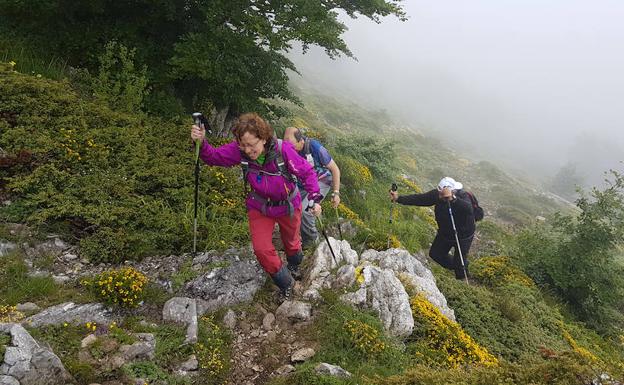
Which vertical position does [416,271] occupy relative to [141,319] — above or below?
above

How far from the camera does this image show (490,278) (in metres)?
11.3

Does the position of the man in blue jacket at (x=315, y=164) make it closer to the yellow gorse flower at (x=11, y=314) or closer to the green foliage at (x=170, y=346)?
the green foliage at (x=170, y=346)

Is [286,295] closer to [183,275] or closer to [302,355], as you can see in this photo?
[302,355]

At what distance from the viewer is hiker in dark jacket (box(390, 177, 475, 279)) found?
9311mm

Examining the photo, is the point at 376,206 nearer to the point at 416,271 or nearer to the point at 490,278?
the point at 490,278

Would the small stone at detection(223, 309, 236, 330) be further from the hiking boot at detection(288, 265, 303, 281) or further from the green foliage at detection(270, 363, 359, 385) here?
the hiking boot at detection(288, 265, 303, 281)

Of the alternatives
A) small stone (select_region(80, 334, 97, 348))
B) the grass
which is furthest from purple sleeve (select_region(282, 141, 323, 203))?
the grass

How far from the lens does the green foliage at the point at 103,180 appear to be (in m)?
6.50

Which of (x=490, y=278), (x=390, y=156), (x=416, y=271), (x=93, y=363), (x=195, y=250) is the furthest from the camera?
(x=390, y=156)

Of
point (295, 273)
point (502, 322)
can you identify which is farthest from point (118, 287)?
point (502, 322)

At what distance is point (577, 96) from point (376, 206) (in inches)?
6137

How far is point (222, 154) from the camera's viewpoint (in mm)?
5434

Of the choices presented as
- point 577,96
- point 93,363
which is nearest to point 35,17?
point 93,363

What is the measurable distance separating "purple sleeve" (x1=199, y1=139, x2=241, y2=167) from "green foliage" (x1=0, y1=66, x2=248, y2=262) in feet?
6.24
